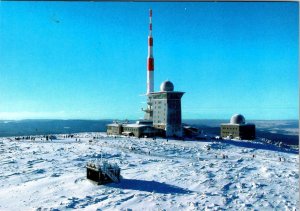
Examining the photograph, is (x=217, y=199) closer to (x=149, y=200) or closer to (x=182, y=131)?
(x=149, y=200)

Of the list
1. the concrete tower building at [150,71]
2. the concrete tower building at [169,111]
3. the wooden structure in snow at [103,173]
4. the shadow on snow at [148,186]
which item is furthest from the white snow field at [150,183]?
the concrete tower building at [150,71]

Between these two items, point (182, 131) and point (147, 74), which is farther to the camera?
point (147, 74)

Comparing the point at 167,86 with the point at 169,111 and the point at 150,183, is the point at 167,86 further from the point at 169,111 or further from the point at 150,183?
the point at 150,183

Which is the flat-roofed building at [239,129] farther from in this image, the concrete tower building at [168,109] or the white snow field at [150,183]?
the white snow field at [150,183]

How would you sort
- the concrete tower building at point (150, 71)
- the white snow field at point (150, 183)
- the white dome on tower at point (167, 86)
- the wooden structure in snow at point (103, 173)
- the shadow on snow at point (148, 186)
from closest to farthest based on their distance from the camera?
the white snow field at point (150, 183), the shadow on snow at point (148, 186), the wooden structure in snow at point (103, 173), the white dome on tower at point (167, 86), the concrete tower building at point (150, 71)

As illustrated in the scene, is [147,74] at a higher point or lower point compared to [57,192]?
higher

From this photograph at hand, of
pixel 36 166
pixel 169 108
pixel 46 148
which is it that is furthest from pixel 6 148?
pixel 169 108

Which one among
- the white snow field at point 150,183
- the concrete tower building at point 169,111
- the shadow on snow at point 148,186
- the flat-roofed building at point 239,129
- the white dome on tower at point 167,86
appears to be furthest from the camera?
the flat-roofed building at point 239,129

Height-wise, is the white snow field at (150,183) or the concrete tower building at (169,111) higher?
the concrete tower building at (169,111)
